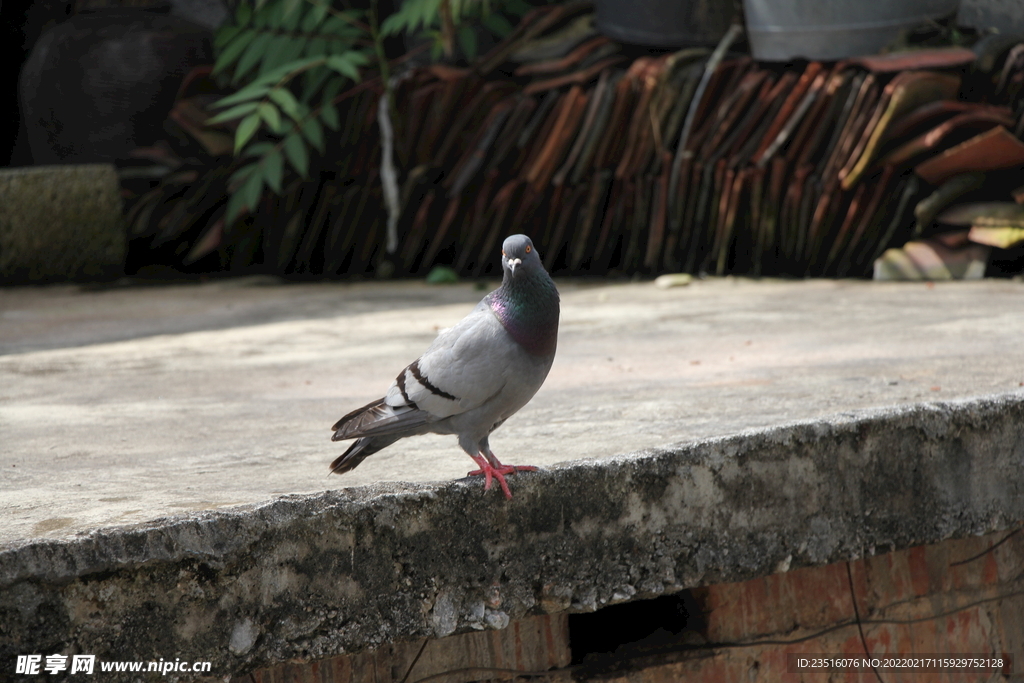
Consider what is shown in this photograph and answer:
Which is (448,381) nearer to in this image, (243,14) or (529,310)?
(529,310)

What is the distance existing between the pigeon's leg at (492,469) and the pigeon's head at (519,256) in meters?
0.33

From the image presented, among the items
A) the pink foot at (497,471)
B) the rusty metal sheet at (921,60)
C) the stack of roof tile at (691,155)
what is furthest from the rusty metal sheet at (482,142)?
the pink foot at (497,471)

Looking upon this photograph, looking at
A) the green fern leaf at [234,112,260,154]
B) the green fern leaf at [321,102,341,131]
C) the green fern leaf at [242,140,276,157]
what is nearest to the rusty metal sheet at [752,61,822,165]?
the green fern leaf at [321,102,341,131]

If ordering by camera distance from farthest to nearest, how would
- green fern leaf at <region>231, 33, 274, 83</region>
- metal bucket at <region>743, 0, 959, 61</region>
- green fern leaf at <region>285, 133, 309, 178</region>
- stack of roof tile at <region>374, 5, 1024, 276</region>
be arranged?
green fern leaf at <region>231, 33, 274, 83</region> < green fern leaf at <region>285, 133, 309, 178</region> < metal bucket at <region>743, 0, 959, 61</region> < stack of roof tile at <region>374, 5, 1024, 276</region>

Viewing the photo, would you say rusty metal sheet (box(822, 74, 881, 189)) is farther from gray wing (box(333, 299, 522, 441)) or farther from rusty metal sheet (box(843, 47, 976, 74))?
gray wing (box(333, 299, 522, 441))

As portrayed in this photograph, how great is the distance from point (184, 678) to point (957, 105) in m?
4.54

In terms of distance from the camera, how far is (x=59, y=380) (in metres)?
3.29

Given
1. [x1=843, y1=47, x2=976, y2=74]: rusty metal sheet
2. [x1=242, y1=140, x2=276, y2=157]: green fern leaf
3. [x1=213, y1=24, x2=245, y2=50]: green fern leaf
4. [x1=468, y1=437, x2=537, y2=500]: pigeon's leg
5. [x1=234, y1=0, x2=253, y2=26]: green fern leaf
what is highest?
[x1=468, y1=437, x2=537, y2=500]: pigeon's leg

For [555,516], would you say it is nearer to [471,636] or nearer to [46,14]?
[471,636]

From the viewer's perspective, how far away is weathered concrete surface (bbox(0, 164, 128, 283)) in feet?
20.4

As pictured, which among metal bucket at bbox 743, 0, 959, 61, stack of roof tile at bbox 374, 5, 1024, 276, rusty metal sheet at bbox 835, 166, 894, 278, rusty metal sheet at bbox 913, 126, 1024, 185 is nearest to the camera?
rusty metal sheet at bbox 913, 126, 1024, 185

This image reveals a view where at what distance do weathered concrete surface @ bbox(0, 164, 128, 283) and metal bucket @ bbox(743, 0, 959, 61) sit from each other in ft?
13.5

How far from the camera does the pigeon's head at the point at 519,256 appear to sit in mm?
1824

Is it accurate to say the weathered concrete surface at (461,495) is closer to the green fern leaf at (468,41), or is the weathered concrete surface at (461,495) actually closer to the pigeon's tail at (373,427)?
the pigeon's tail at (373,427)
